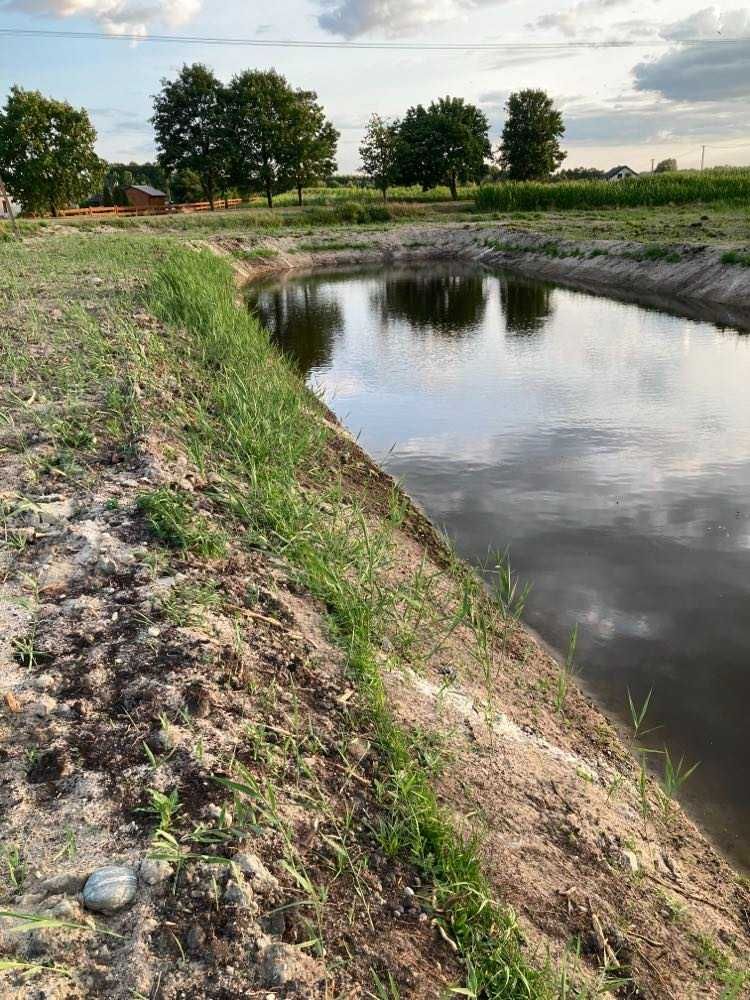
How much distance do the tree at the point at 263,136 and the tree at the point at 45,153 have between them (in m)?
11.5

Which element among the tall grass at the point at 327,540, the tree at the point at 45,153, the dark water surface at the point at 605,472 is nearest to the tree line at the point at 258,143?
the tree at the point at 45,153

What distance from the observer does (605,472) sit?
8.91 m

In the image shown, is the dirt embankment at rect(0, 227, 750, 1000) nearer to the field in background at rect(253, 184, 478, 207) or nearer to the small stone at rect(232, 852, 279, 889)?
the small stone at rect(232, 852, 279, 889)

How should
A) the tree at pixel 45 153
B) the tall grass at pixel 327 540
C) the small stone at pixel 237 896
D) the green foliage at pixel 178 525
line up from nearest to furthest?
the small stone at pixel 237 896
the tall grass at pixel 327 540
the green foliage at pixel 178 525
the tree at pixel 45 153

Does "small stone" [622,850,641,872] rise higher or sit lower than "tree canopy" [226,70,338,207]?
lower

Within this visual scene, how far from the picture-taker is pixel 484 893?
2.53 meters

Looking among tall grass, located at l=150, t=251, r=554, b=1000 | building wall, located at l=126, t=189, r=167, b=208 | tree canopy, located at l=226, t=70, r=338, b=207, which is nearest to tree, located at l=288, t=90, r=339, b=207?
tree canopy, located at l=226, t=70, r=338, b=207

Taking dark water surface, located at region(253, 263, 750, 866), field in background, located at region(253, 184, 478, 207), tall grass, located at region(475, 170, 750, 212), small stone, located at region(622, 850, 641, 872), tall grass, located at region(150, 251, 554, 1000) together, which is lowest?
dark water surface, located at region(253, 263, 750, 866)

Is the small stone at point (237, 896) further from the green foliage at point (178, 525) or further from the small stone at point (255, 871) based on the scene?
the green foliage at point (178, 525)

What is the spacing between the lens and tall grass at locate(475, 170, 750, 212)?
41166 mm

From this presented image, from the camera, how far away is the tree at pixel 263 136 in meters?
59.6

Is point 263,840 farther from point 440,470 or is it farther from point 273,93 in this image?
point 273,93

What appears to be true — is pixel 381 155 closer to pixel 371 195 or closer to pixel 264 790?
pixel 371 195

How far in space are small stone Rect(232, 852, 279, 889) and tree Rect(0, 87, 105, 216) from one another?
6047cm
